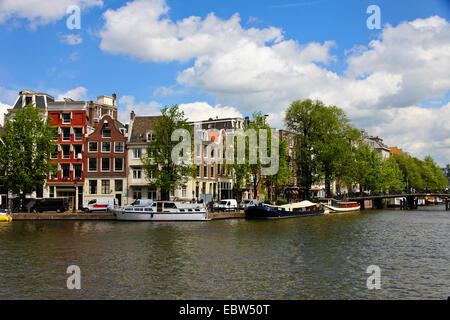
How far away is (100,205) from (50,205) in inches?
279

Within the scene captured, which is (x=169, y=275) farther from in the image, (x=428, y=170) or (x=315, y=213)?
(x=428, y=170)

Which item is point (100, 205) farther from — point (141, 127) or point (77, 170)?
point (141, 127)

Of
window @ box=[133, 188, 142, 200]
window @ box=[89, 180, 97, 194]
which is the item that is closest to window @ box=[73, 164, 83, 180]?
window @ box=[89, 180, 97, 194]

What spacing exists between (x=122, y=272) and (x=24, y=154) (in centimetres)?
4748

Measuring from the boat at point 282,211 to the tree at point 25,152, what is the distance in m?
30.2

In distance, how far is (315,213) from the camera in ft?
267

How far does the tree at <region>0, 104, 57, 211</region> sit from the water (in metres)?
24.6

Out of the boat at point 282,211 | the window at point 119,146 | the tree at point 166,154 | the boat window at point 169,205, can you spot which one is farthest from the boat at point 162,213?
the window at point 119,146

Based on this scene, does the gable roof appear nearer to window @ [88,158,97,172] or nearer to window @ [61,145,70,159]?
window @ [88,158,97,172]

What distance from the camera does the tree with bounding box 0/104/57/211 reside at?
2525 inches

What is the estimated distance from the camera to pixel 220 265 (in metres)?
26.0

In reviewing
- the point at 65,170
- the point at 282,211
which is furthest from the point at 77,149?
the point at 282,211

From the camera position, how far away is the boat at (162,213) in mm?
57188
